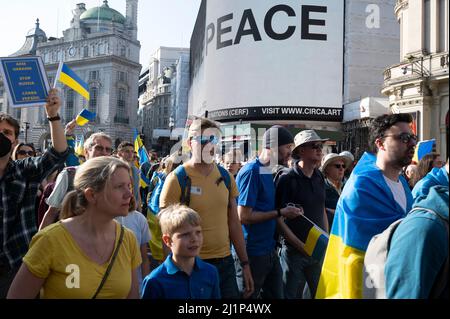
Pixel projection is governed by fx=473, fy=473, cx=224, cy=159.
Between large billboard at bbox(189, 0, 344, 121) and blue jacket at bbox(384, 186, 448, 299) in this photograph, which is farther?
large billboard at bbox(189, 0, 344, 121)

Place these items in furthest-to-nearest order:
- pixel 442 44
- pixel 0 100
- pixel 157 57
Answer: pixel 157 57 < pixel 0 100 < pixel 442 44

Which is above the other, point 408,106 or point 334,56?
point 334,56

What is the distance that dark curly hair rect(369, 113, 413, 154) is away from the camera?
312cm

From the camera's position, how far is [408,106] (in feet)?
72.3

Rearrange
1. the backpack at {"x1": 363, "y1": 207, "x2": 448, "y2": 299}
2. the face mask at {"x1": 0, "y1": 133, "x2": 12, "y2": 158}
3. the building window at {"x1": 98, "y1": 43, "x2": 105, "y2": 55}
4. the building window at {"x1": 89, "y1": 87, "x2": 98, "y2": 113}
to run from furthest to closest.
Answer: the building window at {"x1": 98, "y1": 43, "x2": 105, "y2": 55} → the building window at {"x1": 89, "y1": 87, "x2": 98, "y2": 113} → the face mask at {"x1": 0, "y1": 133, "x2": 12, "y2": 158} → the backpack at {"x1": 363, "y1": 207, "x2": 448, "y2": 299}

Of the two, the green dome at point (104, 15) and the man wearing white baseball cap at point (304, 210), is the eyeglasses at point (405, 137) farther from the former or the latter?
the green dome at point (104, 15)

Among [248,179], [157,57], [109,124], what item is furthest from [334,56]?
[157,57]

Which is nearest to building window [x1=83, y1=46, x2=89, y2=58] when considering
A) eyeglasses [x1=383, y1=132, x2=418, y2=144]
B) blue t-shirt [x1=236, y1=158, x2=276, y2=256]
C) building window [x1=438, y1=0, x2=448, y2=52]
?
building window [x1=438, y1=0, x2=448, y2=52]

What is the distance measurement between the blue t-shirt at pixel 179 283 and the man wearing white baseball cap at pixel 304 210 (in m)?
1.63

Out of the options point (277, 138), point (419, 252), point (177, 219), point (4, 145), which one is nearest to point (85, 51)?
point (277, 138)

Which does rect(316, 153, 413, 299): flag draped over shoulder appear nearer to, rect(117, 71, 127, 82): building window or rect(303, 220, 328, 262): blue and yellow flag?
rect(303, 220, 328, 262): blue and yellow flag

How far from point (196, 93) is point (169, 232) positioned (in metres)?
44.4

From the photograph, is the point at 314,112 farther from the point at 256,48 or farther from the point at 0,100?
the point at 0,100

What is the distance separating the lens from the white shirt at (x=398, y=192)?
9.89 ft
